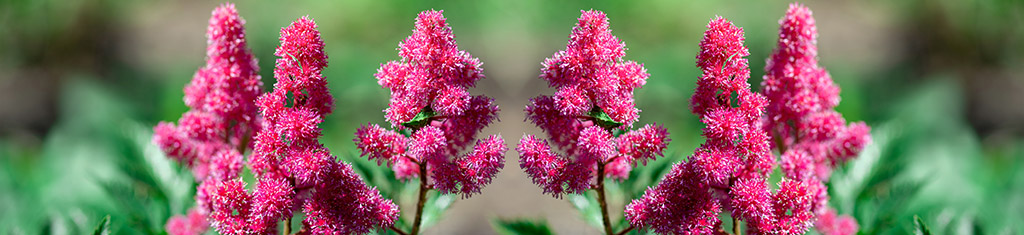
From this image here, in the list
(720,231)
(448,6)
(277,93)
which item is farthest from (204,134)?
(448,6)

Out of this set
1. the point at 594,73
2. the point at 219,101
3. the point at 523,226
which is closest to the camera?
the point at 594,73

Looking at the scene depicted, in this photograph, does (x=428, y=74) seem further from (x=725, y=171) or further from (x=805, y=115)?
(x=805, y=115)

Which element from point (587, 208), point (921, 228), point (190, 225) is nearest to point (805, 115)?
point (921, 228)

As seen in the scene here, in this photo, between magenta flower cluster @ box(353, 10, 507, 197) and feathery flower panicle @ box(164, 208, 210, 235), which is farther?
feathery flower panicle @ box(164, 208, 210, 235)

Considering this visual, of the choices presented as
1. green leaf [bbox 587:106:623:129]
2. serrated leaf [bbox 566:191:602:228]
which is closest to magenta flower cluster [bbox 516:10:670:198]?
green leaf [bbox 587:106:623:129]

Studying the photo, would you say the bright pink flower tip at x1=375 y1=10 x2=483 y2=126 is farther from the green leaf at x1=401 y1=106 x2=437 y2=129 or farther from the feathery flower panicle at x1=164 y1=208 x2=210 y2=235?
the feathery flower panicle at x1=164 y1=208 x2=210 y2=235

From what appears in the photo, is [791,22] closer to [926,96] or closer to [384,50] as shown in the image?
[926,96]
